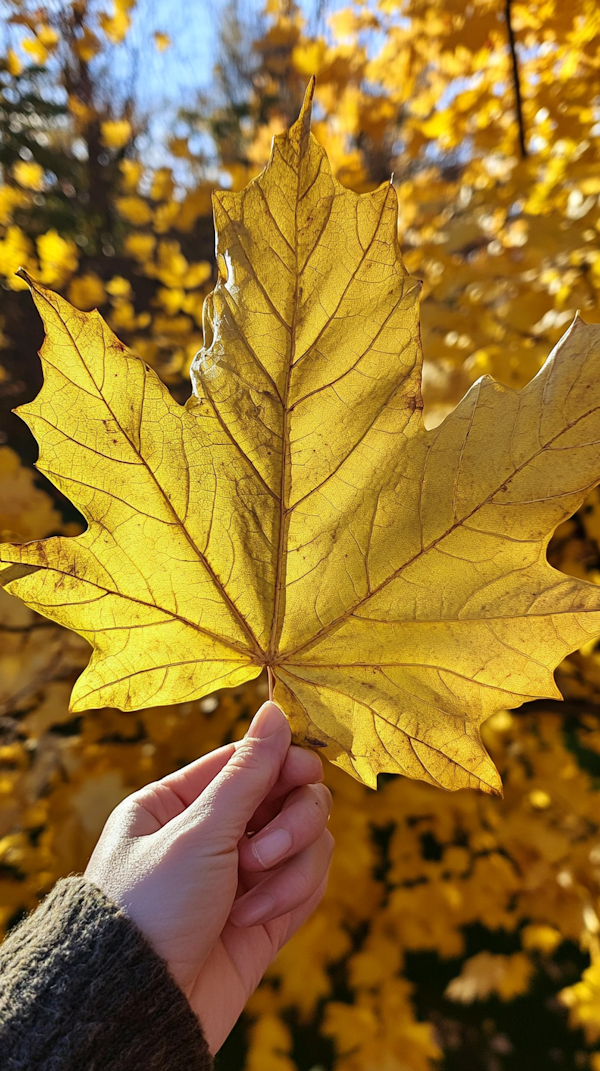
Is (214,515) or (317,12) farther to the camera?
(317,12)

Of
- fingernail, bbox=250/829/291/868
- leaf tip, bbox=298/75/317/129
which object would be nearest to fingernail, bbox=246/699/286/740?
fingernail, bbox=250/829/291/868

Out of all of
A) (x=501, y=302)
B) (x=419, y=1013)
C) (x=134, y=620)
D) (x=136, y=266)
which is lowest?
(x=419, y=1013)

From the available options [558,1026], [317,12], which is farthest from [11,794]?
[317,12]

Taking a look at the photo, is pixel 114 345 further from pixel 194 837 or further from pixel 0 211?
pixel 0 211

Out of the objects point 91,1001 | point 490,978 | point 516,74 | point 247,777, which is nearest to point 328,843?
point 247,777

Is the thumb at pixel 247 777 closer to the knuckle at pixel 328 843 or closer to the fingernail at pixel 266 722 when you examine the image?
the fingernail at pixel 266 722

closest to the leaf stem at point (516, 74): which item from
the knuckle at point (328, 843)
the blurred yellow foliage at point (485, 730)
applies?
the blurred yellow foliage at point (485, 730)
